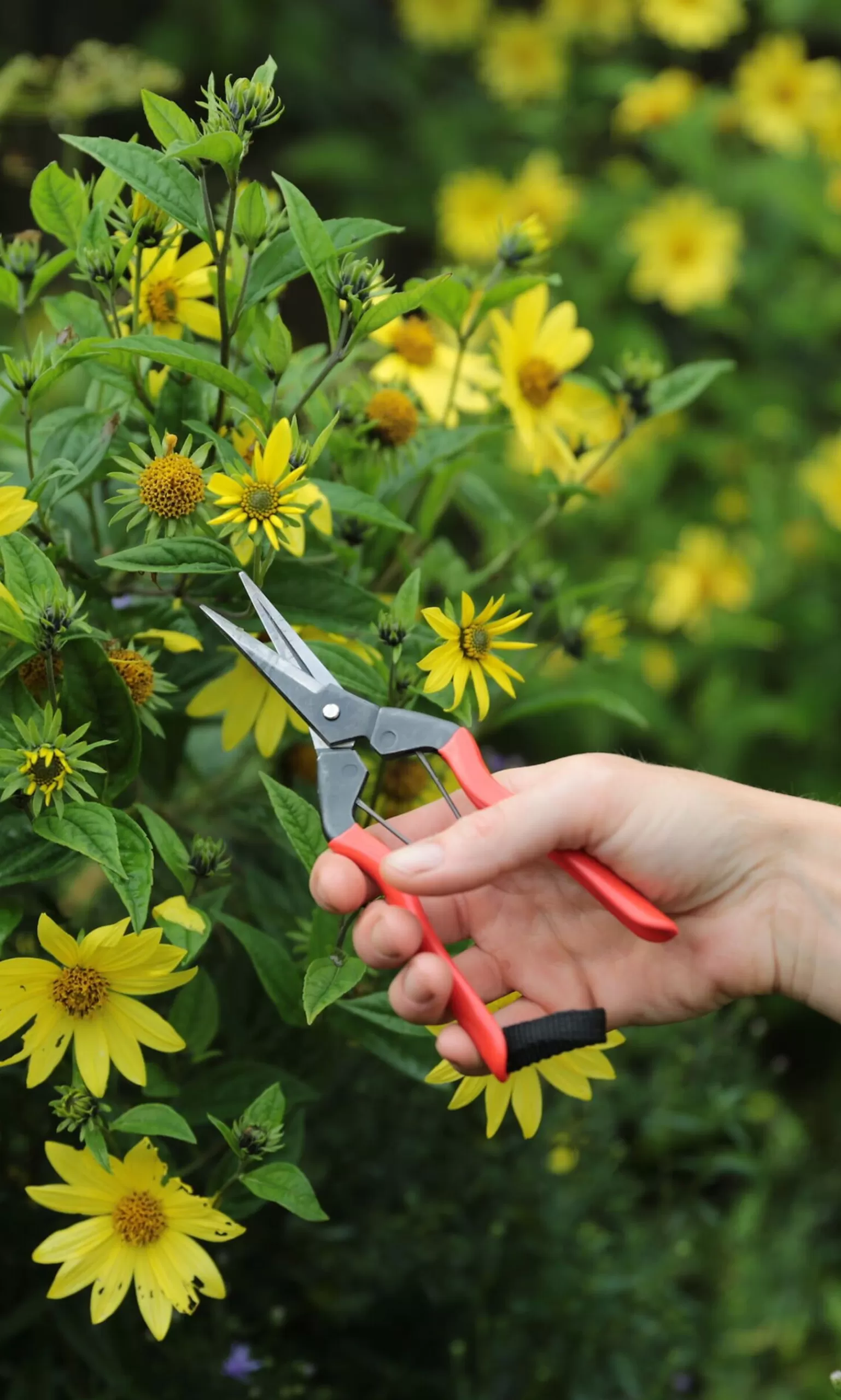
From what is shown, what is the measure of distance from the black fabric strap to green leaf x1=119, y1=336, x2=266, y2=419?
1.51 ft

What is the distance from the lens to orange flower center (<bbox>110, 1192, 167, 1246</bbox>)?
2.89 ft

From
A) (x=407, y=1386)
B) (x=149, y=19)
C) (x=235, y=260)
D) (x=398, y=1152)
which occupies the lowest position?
(x=407, y=1386)

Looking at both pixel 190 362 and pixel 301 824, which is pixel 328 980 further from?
pixel 190 362

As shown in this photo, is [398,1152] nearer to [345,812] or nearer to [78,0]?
[345,812]

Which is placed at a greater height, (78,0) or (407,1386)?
(78,0)

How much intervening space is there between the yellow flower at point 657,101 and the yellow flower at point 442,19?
0.63m

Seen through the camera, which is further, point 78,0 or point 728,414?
point 78,0

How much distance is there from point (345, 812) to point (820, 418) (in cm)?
223

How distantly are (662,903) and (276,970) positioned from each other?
313 mm

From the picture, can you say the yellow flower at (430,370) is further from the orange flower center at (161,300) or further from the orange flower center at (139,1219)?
the orange flower center at (139,1219)

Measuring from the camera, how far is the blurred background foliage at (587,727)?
4.27 feet

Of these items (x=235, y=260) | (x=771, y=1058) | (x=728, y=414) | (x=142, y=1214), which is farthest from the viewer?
(x=728, y=414)

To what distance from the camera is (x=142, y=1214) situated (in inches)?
34.6

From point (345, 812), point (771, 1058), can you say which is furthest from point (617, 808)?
point (771, 1058)
